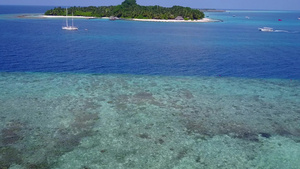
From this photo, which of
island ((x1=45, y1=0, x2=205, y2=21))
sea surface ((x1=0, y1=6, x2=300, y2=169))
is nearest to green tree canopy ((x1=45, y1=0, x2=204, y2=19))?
island ((x1=45, y1=0, x2=205, y2=21))

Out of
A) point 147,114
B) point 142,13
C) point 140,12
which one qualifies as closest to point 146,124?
point 147,114

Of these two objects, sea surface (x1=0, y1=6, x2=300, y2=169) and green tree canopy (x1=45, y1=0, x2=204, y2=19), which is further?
green tree canopy (x1=45, y1=0, x2=204, y2=19)

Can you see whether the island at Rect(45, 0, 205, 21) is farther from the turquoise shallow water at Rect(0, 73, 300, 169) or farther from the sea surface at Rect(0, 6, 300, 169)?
the turquoise shallow water at Rect(0, 73, 300, 169)

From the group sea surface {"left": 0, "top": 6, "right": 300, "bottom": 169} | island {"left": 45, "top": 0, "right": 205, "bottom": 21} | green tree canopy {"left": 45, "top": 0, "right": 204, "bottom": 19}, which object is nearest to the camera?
sea surface {"left": 0, "top": 6, "right": 300, "bottom": 169}

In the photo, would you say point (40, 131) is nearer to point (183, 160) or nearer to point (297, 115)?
point (183, 160)

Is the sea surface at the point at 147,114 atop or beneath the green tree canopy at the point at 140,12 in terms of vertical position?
beneath

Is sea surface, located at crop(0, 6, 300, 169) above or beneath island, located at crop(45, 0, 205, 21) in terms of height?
beneath

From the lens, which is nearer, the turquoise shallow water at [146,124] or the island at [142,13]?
the turquoise shallow water at [146,124]

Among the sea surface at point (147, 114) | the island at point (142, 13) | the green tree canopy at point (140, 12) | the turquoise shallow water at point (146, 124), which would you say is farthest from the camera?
the green tree canopy at point (140, 12)

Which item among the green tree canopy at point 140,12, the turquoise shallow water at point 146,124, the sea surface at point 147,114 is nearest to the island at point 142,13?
the green tree canopy at point 140,12

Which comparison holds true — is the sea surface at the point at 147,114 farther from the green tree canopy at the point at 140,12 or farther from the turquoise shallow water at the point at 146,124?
the green tree canopy at the point at 140,12
